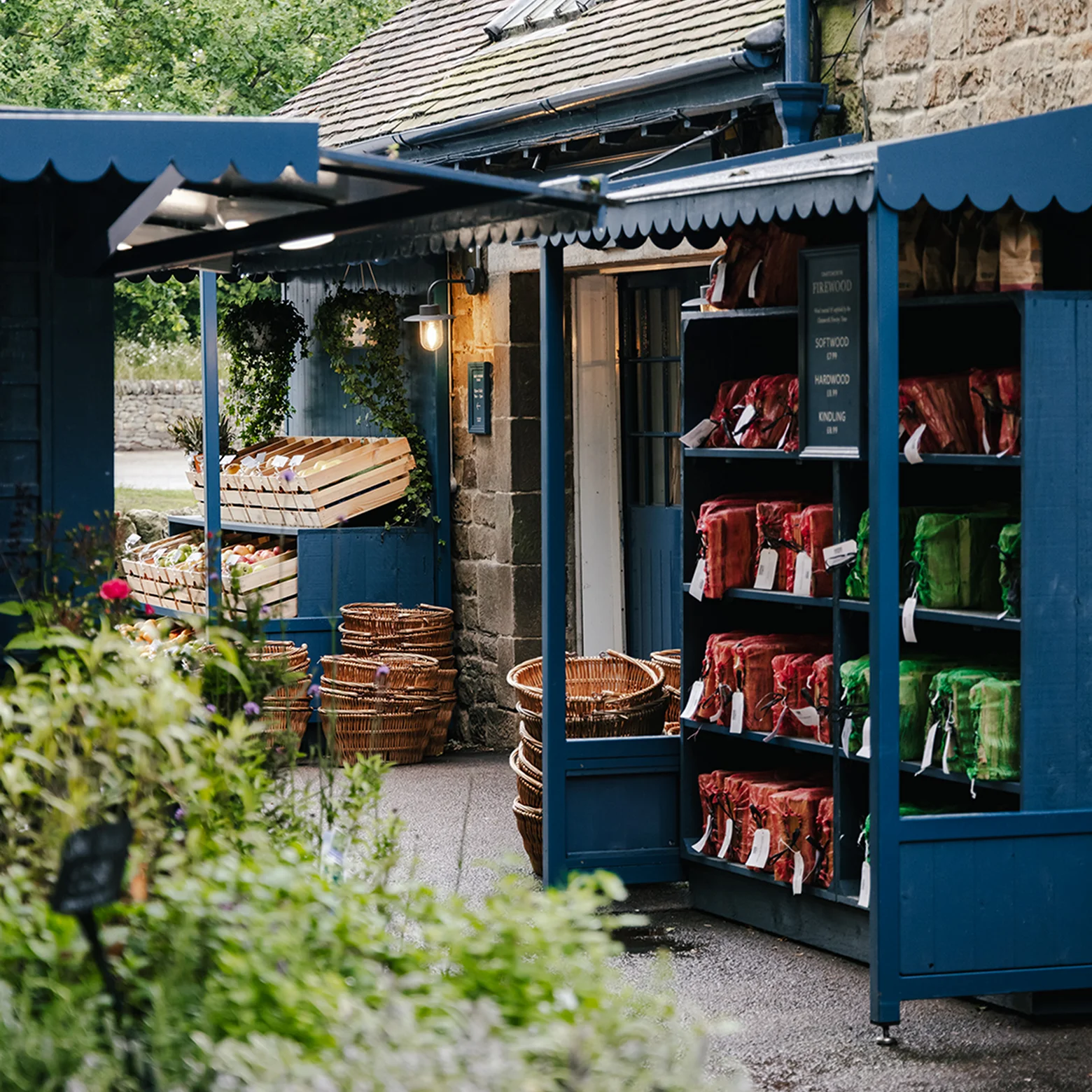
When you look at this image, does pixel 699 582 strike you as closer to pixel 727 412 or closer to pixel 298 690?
pixel 727 412

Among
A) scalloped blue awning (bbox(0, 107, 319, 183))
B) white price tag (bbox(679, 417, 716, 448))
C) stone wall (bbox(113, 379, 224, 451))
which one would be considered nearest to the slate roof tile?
white price tag (bbox(679, 417, 716, 448))

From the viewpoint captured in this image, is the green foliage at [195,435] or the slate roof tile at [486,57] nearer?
the slate roof tile at [486,57]

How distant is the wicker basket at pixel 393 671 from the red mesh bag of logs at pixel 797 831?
3.89 metres

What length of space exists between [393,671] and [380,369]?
191cm

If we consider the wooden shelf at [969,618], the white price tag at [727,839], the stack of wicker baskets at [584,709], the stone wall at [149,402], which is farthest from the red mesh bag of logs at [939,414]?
the stone wall at [149,402]

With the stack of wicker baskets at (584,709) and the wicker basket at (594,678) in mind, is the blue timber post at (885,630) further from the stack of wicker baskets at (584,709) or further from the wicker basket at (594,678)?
the wicker basket at (594,678)

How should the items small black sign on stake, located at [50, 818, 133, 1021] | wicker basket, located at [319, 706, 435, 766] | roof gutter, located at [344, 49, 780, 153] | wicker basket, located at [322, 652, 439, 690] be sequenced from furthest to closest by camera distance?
1. wicker basket, located at [322, 652, 439, 690]
2. wicker basket, located at [319, 706, 435, 766]
3. roof gutter, located at [344, 49, 780, 153]
4. small black sign on stake, located at [50, 818, 133, 1021]

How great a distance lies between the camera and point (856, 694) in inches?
226

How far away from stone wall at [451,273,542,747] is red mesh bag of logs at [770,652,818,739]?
3.74 m

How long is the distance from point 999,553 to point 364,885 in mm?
2912

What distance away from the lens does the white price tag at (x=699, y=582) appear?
20.7 ft

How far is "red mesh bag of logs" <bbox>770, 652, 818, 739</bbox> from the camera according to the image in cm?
603

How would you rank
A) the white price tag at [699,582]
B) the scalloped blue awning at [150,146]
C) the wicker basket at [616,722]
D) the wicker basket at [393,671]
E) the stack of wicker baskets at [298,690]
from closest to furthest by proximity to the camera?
the scalloped blue awning at [150,146] → the white price tag at [699,582] → the wicker basket at [616,722] → the stack of wicker baskets at [298,690] → the wicker basket at [393,671]

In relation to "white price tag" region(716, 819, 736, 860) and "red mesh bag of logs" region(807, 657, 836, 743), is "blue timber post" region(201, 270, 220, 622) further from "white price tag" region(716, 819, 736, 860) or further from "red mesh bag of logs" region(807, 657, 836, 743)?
"red mesh bag of logs" region(807, 657, 836, 743)
